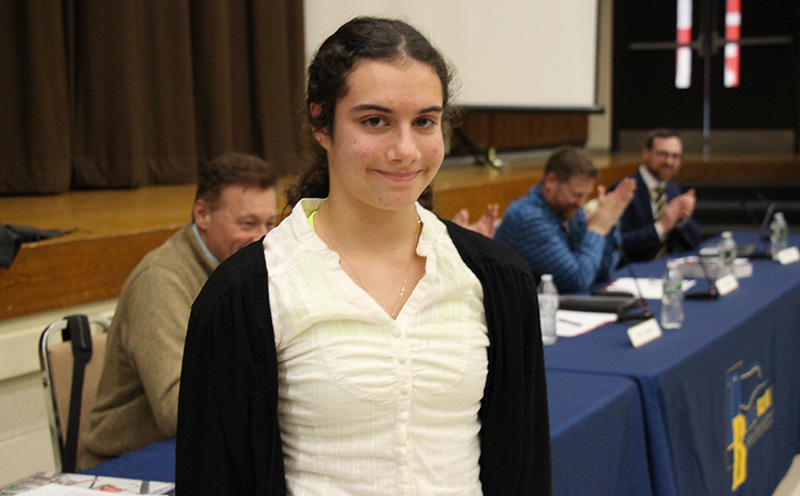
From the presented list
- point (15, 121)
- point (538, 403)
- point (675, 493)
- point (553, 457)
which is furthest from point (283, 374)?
point (15, 121)

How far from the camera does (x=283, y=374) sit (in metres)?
1.02

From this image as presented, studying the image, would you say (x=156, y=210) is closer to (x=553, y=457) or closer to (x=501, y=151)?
(x=553, y=457)

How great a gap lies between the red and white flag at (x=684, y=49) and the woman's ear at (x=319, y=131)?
9.08 meters

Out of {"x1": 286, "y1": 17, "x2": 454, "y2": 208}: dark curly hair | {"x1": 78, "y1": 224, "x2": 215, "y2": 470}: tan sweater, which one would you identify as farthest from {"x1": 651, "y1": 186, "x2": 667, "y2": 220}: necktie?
{"x1": 286, "y1": 17, "x2": 454, "y2": 208}: dark curly hair

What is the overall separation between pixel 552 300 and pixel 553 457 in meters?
0.87

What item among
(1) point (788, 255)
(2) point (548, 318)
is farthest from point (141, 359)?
(1) point (788, 255)

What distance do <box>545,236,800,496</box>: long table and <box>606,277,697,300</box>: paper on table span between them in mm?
84

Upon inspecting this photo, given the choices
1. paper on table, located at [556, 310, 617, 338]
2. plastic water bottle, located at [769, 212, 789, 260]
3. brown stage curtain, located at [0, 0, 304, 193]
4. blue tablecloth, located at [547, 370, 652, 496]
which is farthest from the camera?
plastic water bottle, located at [769, 212, 789, 260]

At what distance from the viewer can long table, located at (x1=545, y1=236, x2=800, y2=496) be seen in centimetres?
206

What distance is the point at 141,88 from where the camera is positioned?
4102 millimetres

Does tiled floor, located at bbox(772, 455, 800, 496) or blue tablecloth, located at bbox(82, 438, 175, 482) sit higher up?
blue tablecloth, located at bbox(82, 438, 175, 482)

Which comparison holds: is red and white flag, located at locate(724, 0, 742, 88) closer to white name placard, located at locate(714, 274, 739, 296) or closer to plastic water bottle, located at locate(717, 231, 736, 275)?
plastic water bottle, located at locate(717, 231, 736, 275)

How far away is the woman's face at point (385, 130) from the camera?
0.99 meters

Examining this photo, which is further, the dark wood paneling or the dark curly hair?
the dark wood paneling
